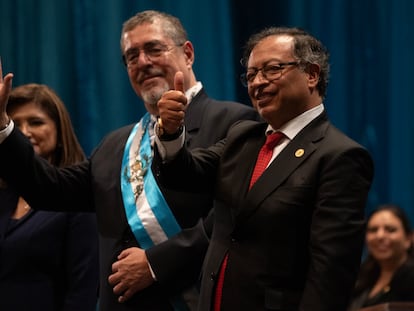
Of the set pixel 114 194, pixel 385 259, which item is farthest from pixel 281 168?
pixel 385 259

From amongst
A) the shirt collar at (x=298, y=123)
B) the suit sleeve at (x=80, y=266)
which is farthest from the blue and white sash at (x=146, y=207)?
the shirt collar at (x=298, y=123)

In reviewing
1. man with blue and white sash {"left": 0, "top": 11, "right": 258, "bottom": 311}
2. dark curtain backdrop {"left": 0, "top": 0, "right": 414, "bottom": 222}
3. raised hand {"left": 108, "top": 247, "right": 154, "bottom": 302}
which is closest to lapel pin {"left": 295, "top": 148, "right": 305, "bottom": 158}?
man with blue and white sash {"left": 0, "top": 11, "right": 258, "bottom": 311}

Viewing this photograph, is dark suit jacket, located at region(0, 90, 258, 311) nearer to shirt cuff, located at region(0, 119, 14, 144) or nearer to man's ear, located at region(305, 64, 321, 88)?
shirt cuff, located at region(0, 119, 14, 144)

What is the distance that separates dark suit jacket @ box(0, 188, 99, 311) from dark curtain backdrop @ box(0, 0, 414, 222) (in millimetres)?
1158

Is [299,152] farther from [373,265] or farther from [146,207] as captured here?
[373,265]

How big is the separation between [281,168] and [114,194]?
0.69 m

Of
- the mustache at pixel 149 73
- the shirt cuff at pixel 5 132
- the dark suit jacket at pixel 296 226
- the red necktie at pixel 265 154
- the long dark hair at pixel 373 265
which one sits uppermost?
the mustache at pixel 149 73

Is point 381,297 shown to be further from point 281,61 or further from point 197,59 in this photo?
point 281,61

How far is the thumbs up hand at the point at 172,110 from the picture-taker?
6.81 ft

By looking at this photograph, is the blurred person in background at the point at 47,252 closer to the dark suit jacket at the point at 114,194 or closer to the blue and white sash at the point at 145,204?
the dark suit jacket at the point at 114,194

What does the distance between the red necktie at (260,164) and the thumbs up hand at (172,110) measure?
0.20 meters

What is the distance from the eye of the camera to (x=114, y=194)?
2.62 meters

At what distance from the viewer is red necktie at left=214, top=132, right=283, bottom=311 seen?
212 cm

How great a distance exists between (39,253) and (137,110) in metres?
1.39
